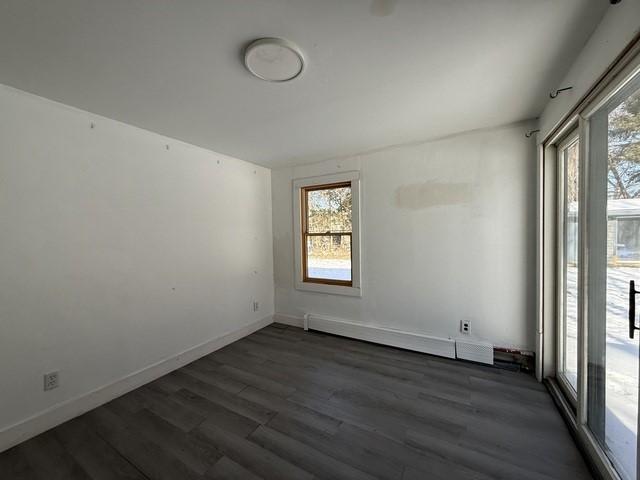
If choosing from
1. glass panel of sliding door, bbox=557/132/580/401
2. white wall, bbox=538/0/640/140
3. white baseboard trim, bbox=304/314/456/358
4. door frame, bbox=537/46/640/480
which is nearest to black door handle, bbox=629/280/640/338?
door frame, bbox=537/46/640/480

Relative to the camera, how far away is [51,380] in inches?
76.0

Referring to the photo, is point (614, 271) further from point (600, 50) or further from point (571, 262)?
point (600, 50)

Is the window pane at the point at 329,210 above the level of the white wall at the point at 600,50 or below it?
below

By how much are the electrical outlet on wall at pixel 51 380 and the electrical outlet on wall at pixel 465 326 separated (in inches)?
149

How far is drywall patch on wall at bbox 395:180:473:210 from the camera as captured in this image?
2.81m

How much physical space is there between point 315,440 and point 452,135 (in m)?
3.21

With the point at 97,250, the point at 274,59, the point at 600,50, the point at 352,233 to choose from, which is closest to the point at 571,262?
the point at 600,50

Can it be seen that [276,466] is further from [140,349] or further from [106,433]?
[140,349]

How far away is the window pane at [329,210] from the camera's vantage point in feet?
11.7

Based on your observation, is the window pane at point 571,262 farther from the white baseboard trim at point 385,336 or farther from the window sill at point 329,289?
the window sill at point 329,289

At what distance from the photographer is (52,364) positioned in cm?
194

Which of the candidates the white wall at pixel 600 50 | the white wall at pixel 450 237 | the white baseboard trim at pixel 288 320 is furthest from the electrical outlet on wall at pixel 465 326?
the white baseboard trim at pixel 288 320

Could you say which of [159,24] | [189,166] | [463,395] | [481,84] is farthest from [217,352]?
[481,84]

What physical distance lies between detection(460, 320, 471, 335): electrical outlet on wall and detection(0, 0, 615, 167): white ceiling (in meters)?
2.14
